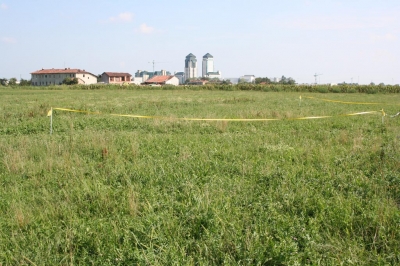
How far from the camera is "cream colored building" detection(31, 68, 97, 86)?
11556 centimetres

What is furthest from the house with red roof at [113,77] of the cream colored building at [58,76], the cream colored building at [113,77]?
the cream colored building at [58,76]

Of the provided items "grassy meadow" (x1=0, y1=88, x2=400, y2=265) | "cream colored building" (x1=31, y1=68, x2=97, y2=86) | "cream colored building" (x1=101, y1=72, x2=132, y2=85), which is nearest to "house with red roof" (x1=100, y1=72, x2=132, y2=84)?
"cream colored building" (x1=101, y1=72, x2=132, y2=85)

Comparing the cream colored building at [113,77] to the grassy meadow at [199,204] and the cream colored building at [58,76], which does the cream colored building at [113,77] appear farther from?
the grassy meadow at [199,204]

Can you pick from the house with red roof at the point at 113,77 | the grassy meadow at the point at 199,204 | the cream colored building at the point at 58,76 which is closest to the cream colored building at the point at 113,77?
the house with red roof at the point at 113,77

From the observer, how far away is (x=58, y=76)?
119 meters

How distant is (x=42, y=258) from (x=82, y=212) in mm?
1078

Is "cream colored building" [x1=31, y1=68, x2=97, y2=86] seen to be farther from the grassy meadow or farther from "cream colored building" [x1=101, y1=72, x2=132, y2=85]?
the grassy meadow

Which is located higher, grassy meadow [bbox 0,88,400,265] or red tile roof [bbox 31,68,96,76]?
red tile roof [bbox 31,68,96,76]

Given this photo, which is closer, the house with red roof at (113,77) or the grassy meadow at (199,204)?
the grassy meadow at (199,204)

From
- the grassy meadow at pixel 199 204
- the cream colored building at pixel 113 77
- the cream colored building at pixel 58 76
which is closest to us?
the grassy meadow at pixel 199 204

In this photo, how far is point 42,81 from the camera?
122 m

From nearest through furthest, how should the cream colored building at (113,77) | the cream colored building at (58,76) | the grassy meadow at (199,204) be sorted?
1. the grassy meadow at (199,204)
2. the cream colored building at (58,76)
3. the cream colored building at (113,77)

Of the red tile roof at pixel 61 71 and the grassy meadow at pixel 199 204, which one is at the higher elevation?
the red tile roof at pixel 61 71

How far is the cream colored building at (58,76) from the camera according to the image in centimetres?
11556
